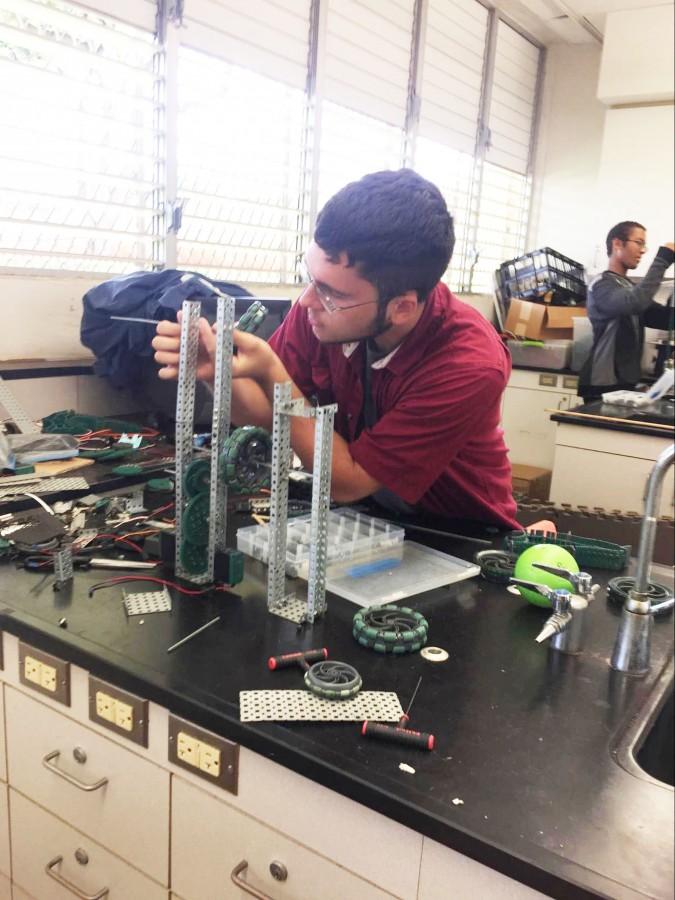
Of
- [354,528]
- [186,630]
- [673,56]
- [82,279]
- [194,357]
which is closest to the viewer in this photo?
[673,56]

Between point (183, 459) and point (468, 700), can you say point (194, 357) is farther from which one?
point (468, 700)

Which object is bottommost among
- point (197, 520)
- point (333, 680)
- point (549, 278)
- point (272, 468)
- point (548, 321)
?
point (333, 680)

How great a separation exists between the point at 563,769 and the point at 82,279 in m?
1.93

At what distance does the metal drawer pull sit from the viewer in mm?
833

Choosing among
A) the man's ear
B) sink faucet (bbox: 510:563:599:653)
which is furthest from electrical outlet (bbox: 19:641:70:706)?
the man's ear

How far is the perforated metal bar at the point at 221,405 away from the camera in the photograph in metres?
1.09

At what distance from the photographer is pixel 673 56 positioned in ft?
1.32

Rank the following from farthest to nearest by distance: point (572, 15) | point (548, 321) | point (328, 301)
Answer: point (548, 321), point (328, 301), point (572, 15)

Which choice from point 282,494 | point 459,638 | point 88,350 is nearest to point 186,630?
point 282,494

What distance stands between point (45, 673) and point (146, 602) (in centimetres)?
17

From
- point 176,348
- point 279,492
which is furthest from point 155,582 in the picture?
point 176,348

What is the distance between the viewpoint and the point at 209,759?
2.84 ft

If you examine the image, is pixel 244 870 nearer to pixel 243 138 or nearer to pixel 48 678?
pixel 48 678

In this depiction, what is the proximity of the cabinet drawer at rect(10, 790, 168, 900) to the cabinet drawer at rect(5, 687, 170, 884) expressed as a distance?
0.02 meters
